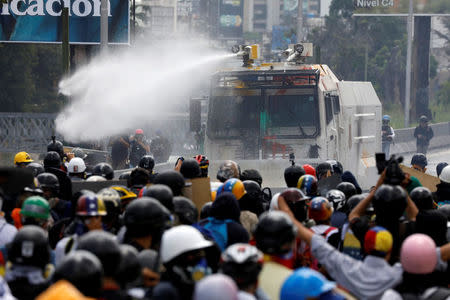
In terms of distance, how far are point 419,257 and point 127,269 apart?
156 cm

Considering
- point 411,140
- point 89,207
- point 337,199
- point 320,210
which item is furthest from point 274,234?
point 411,140

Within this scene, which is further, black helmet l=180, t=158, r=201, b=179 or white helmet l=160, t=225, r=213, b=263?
black helmet l=180, t=158, r=201, b=179

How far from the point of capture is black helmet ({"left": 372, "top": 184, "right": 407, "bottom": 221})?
244 inches

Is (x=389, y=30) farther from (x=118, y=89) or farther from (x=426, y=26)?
(x=118, y=89)

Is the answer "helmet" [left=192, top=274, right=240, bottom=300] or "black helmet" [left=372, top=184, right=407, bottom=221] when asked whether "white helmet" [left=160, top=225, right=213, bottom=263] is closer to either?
"helmet" [left=192, top=274, right=240, bottom=300]

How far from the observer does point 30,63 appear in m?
38.8

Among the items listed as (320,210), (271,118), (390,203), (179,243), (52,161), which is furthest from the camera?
(271,118)

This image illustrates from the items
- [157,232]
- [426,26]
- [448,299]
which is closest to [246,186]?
[157,232]

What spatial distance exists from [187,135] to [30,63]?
7.23m

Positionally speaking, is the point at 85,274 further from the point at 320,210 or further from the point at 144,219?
the point at 320,210

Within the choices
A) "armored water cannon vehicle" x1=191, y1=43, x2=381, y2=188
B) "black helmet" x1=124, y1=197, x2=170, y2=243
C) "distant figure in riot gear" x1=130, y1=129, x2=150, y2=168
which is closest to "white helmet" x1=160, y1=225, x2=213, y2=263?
"black helmet" x1=124, y1=197, x2=170, y2=243

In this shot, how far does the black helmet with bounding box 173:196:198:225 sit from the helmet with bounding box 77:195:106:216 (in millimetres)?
630

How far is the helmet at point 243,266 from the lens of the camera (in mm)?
4648

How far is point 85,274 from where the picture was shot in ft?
14.0
